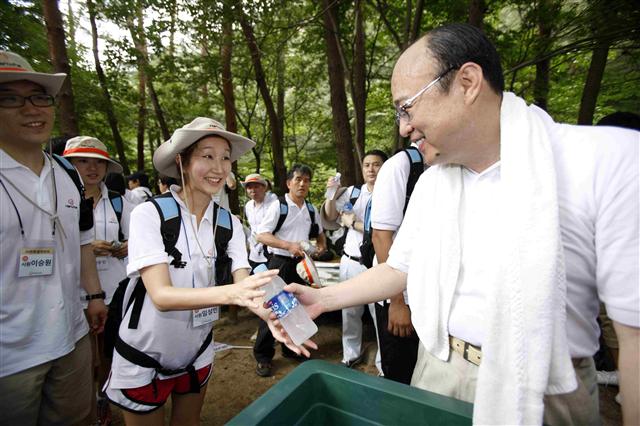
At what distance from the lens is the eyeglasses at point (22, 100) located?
1.96 m

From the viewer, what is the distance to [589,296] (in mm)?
1193

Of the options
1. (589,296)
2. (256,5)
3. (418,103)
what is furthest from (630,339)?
(256,5)

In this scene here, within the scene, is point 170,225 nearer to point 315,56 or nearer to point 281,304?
point 281,304

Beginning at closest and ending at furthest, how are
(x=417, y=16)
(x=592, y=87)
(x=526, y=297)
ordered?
1. (x=526, y=297)
2. (x=417, y=16)
3. (x=592, y=87)

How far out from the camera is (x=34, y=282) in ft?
6.53

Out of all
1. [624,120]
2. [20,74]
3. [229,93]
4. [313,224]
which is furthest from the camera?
[229,93]

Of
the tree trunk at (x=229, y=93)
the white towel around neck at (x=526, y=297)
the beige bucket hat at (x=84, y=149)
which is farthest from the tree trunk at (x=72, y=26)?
the white towel around neck at (x=526, y=297)

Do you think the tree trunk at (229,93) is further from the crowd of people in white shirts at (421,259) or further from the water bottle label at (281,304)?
the water bottle label at (281,304)

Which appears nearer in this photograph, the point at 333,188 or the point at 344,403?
the point at 344,403

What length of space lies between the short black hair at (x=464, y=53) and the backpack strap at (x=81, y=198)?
2.54 m

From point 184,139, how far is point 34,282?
1246 millimetres

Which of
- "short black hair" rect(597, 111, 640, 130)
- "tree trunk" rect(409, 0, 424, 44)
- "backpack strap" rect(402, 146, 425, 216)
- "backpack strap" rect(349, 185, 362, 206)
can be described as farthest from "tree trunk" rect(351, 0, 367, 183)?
"short black hair" rect(597, 111, 640, 130)

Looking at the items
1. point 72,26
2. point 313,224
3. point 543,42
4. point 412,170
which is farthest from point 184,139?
point 72,26

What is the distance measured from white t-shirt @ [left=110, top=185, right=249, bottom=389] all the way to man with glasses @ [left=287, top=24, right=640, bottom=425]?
4.20 feet
